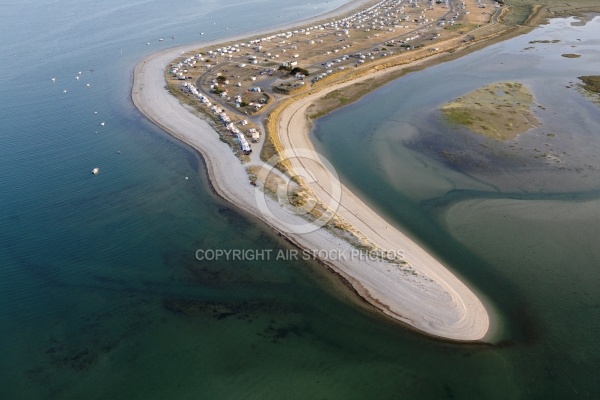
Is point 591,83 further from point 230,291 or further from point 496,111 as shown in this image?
point 230,291

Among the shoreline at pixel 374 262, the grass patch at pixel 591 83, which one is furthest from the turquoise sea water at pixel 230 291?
the grass patch at pixel 591 83

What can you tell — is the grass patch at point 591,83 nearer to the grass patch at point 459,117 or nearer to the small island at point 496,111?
the small island at point 496,111

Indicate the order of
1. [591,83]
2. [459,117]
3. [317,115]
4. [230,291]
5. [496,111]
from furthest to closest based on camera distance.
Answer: [591,83] < [317,115] < [496,111] < [459,117] < [230,291]

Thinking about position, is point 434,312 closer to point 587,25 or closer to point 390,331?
point 390,331

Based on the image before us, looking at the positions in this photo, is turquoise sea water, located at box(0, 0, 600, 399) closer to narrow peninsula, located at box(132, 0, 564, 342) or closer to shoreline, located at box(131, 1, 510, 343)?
shoreline, located at box(131, 1, 510, 343)

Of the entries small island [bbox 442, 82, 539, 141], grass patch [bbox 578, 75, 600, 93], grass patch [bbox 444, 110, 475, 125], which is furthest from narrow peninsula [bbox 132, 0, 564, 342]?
grass patch [bbox 578, 75, 600, 93]

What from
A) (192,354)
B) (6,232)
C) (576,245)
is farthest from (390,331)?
(6,232)

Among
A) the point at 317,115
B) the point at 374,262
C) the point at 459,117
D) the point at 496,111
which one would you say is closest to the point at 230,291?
the point at 374,262
